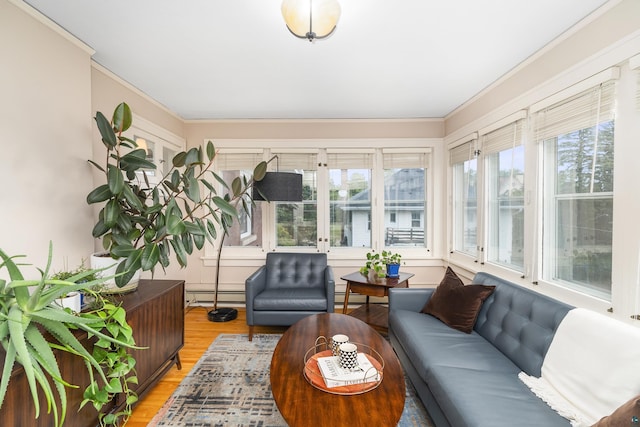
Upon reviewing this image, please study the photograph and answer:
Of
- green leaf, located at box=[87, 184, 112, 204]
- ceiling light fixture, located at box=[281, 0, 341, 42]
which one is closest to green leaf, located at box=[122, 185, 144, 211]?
green leaf, located at box=[87, 184, 112, 204]

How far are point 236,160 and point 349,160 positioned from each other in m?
1.59

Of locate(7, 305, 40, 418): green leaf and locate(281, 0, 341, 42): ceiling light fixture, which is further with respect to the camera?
locate(281, 0, 341, 42): ceiling light fixture

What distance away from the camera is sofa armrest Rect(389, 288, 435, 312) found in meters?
2.69

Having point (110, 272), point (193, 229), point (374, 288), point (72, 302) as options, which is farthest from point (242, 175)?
point (72, 302)

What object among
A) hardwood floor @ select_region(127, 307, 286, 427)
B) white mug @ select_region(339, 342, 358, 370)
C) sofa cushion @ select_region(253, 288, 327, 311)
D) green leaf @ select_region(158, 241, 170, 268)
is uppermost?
green leaf @ select_region(158, 241, 170, 268)

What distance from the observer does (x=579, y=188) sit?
6.49 ft

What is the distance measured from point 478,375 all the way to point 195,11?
280 cm

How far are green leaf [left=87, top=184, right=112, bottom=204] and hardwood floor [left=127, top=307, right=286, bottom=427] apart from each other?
57.8 inches

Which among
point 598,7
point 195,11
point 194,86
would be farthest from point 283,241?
point 598,7

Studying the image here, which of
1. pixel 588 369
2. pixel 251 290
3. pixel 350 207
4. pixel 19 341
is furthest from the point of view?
pixel 350 207

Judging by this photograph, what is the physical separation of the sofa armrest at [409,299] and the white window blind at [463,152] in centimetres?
167

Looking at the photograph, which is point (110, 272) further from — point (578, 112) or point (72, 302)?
point (578, 112)

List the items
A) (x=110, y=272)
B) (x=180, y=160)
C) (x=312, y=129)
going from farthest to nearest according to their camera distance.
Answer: (x=312, y=129), (x=180, y=160), (x=110, y=272)

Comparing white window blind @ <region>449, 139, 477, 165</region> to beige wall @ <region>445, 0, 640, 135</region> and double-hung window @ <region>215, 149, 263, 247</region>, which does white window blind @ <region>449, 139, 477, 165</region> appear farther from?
double-hung window @ <region>215, 149, 263, 247</region>
